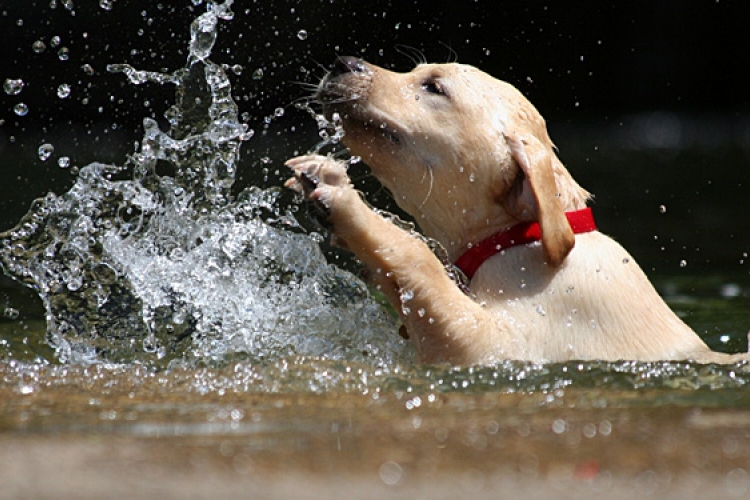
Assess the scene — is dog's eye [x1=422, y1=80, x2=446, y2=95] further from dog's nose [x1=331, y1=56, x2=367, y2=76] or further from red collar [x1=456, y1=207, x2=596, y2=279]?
red collar [x1=456, y1=207, x2=596, y2=279]

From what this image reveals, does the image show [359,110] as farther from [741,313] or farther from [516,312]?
[741,313]

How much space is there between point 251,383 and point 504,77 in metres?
14.5

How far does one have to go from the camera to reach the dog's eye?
13.6 feet

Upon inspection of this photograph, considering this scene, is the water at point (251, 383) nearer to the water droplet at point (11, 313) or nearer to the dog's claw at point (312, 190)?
the water droplet at point (11, 313)

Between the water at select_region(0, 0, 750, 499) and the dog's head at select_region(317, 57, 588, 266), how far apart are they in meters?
0.17

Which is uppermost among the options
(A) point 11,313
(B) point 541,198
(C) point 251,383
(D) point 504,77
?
(B) point 541,198

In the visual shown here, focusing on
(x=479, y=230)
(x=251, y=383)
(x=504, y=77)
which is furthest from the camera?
(x=504, y=77)

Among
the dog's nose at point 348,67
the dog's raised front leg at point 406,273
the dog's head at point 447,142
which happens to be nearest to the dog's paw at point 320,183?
the dog's raised front leg at point 406,273

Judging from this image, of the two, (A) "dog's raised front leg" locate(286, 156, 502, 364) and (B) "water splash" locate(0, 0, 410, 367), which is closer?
(A) "dog's raised front leg" locate(286, 156, 502, 364)

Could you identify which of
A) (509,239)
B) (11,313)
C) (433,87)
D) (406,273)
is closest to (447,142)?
(433,87)

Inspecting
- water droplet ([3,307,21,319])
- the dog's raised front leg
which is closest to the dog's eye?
the dog's raised front leg

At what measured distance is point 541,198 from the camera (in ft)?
12.2

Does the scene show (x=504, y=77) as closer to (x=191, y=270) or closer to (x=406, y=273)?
(x=191, y=270)

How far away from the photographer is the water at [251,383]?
2348 millimetres
